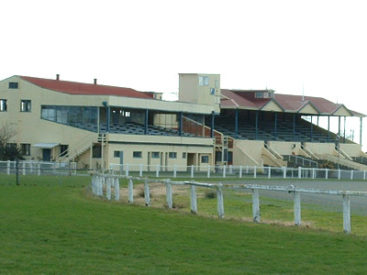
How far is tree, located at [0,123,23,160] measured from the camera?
64.4 meters

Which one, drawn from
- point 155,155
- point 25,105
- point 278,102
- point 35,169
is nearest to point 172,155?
point 155,155

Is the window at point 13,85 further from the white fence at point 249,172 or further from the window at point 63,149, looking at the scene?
the white fence at point 249,172

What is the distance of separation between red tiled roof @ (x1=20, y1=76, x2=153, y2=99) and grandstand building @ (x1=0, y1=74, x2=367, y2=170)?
0.46ft

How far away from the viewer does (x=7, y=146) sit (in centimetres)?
6562

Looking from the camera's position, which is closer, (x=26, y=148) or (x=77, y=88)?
(x=26, y=148)

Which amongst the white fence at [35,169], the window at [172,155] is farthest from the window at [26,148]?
the white fence at [35,169]

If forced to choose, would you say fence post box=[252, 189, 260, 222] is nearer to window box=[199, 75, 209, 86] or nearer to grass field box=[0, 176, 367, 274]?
grass field box=[0, 176, 367, 274]

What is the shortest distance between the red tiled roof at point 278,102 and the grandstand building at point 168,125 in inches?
4.5

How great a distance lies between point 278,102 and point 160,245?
2727 inches

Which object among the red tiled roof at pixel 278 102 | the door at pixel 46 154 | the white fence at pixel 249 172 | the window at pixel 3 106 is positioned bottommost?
the white fence at pixel 249 172

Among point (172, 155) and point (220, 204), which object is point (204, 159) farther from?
point (220, 204)

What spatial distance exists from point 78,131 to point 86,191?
30.9m

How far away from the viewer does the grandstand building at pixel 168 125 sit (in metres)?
67.4

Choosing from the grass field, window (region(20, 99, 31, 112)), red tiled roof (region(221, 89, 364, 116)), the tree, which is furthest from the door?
the grass field
